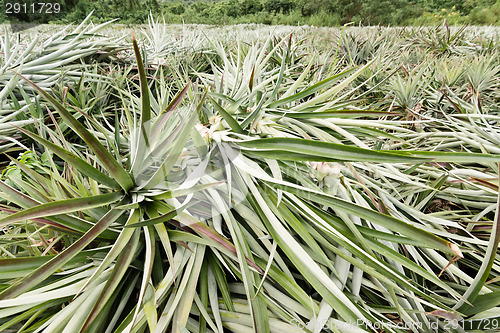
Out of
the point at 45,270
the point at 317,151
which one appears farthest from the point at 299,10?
the point at 45,270

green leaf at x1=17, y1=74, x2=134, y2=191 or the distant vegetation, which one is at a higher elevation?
the distant vegetation

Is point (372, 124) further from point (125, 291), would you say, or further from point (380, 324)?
point (125, 291)

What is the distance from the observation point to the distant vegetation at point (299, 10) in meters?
9.15

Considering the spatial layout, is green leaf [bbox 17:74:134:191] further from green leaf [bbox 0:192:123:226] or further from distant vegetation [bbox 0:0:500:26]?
distant vegetation [bbox 0:0:500:26]

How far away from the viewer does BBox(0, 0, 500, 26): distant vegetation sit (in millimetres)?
9146

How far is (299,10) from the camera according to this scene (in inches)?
517

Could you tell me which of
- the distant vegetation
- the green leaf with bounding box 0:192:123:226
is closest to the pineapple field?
the green leaf with bounding box 0:192:123:226

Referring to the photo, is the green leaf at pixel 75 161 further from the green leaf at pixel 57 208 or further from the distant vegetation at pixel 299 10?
the distant vegetation at pixel 299 10

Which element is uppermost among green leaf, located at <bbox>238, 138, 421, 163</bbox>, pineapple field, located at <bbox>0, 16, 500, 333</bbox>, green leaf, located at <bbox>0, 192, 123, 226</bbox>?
green leaf, located at <bbox>238, 138, 421, 163</bbox>

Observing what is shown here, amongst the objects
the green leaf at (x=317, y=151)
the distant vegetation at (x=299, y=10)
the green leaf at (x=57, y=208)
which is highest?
the distant vegetation at (x=299, y=10)

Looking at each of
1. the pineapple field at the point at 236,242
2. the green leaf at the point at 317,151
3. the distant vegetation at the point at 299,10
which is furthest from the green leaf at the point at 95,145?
the distant vegetation at the point at 299,10

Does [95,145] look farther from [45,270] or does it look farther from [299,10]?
[299,10]

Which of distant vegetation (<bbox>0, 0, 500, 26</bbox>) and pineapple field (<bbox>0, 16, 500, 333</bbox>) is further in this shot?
distant vegetation (<bbox>0, 0, 500, 26</bbox>)

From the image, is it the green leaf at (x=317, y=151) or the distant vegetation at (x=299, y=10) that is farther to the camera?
the distant vegetation at (x=299, y=10)
